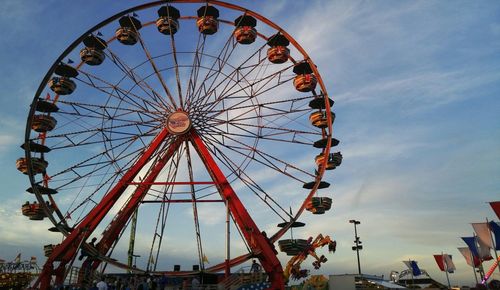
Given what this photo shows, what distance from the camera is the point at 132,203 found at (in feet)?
77.4

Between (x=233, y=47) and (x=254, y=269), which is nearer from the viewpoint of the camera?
(x=254, y=269)

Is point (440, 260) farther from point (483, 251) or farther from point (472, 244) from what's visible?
point (483, 251)

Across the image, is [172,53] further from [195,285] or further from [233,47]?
[195,285]

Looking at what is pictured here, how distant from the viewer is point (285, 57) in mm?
24859

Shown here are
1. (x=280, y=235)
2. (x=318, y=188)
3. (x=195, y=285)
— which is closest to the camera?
(x=195, y=285)

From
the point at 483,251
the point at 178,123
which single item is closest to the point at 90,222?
the point at 178,123

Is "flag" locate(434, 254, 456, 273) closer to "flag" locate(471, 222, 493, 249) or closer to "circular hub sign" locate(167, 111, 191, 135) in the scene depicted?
"flag" locate(471, 222, 493, 249)

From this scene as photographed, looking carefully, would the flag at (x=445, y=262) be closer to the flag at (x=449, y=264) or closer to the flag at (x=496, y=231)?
the flag at (x=449, y=264)

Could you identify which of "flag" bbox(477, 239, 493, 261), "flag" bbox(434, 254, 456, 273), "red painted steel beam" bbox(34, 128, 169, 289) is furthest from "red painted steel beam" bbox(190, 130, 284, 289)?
"flag" bbox(434, 254, 456, 273)

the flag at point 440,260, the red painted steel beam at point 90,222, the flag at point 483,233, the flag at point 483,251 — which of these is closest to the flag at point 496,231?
the flag at point 483,233

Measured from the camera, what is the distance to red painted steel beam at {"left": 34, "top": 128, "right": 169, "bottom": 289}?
2050cm

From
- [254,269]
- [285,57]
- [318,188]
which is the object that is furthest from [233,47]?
[254,269]

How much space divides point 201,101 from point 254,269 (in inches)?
412

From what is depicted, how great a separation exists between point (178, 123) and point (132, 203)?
547 centimetres
